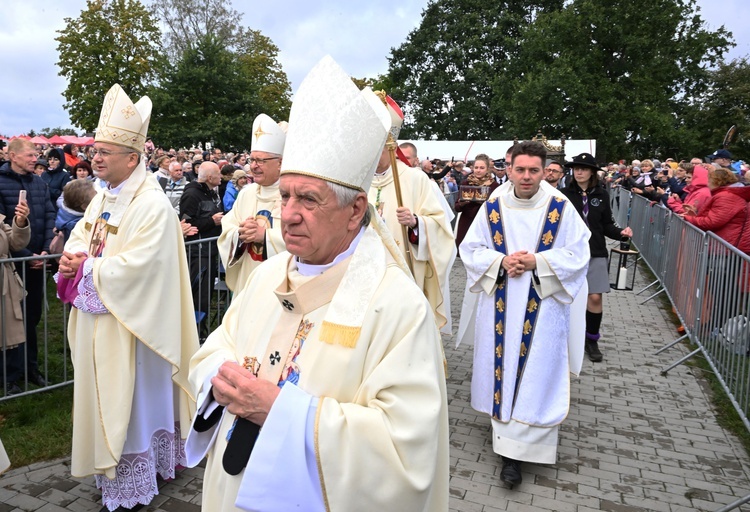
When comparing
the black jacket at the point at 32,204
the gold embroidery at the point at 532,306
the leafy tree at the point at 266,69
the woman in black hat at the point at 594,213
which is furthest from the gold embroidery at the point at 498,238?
the leafy tree at the point at 266,69

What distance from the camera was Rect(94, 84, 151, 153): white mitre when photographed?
12.8ft

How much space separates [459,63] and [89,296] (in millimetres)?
41156

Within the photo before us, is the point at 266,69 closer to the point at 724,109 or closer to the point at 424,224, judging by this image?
the point at 724,109

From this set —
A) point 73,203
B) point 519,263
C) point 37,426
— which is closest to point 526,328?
point 519,263

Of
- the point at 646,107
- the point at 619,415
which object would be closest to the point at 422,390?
the point at 619,415

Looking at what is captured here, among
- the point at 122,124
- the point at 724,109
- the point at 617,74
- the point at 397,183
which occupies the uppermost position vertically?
the point at 617,74

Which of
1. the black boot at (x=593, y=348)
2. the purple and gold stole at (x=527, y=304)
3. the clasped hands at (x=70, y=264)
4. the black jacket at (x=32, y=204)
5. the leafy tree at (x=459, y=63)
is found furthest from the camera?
the leafy tree at (x=459, y=63)

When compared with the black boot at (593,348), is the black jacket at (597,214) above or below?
above

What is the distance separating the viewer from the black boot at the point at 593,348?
23.8ft

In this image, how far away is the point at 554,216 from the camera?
465 centimetres

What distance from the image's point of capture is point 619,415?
223 inches

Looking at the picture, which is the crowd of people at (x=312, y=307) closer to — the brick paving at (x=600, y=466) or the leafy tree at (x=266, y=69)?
the brick paving at (x=600, y=466)

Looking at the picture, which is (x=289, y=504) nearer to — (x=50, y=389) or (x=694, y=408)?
(x=50, y=389)

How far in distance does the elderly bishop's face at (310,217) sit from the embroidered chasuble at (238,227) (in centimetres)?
284
